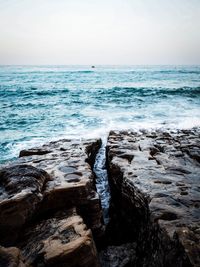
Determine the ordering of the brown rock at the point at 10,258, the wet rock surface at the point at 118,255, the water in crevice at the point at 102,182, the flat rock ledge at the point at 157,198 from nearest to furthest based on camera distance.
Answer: the brown rock at the point at 10,258
the flat rock ledge at the point at 157,198
the wet rock surface at the point at 118,255
the water in crevice at the point at 102,182

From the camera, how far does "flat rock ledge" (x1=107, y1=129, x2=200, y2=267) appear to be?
1.86 metres

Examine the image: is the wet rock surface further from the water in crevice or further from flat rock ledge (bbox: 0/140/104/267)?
the water in crevice

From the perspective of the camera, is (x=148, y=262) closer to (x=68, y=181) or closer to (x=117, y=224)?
(x=117, y=224)

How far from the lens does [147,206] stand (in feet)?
8.23

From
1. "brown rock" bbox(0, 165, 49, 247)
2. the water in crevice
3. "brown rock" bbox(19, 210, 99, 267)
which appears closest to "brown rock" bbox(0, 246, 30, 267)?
"brown rock" bbox(19, 210, 99, 267)

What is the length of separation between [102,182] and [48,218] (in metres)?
1.67

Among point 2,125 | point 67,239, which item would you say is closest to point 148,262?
point 67,239

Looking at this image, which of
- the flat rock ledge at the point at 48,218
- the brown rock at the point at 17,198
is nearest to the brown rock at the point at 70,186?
the flat rock ledge at the point at 48,218

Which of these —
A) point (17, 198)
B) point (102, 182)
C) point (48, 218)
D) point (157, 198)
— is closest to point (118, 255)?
point (157, 198)

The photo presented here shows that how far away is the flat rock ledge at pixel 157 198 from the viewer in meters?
1.86

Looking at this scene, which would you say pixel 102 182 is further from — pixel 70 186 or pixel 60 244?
pixel 60 244

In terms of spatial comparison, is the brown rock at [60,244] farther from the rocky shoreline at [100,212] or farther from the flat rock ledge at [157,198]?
the flat rock ledge at [157,198]

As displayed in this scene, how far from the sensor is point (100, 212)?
2.94 metres

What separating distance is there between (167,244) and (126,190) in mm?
1197
